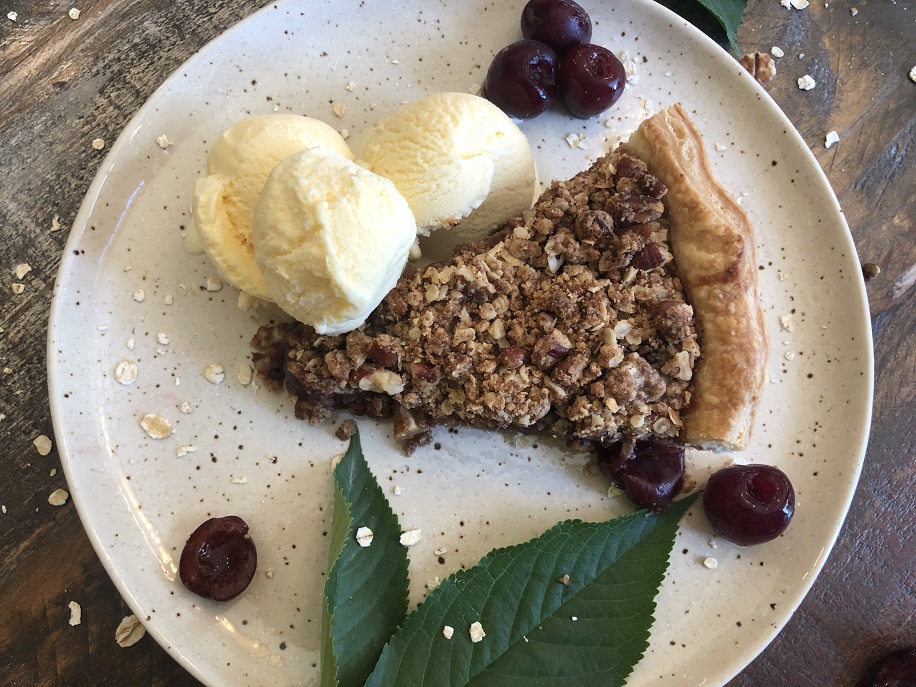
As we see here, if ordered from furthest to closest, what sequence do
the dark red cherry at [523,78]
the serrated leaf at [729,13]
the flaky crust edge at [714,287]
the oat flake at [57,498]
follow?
the serrated leaf at [729,13] → the oat flake at [57,498] → the dark red cherry at [523,78] → the flaky crust edge at [714,287]

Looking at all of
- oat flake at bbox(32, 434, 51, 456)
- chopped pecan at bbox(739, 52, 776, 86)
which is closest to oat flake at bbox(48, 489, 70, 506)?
oat flake at bbox(32, 434, 51, 456)

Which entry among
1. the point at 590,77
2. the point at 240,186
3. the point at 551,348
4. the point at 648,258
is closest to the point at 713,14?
the point at 590,77

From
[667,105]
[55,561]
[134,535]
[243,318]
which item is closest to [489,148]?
[667,105]

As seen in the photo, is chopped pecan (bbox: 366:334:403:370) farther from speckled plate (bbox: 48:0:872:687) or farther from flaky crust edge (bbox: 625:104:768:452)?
flaky crust edge (bbox: 625:104:768:452)

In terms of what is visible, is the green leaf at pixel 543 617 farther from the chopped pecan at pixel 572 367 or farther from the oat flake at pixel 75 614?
the oat flake at pixel 75 614

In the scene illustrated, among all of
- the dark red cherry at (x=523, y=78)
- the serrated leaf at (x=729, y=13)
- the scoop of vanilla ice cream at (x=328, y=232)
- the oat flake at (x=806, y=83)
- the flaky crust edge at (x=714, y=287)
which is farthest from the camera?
the oat flake at (x=806, y=83)

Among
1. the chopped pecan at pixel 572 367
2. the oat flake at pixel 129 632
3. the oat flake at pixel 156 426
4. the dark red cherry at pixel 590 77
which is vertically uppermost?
the dark red cherry at pixel 590 77

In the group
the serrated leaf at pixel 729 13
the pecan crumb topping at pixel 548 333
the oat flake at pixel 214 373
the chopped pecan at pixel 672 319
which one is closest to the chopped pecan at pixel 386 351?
the pecan crumb topping at pixel 548 333

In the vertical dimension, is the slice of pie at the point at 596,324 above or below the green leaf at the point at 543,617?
above
